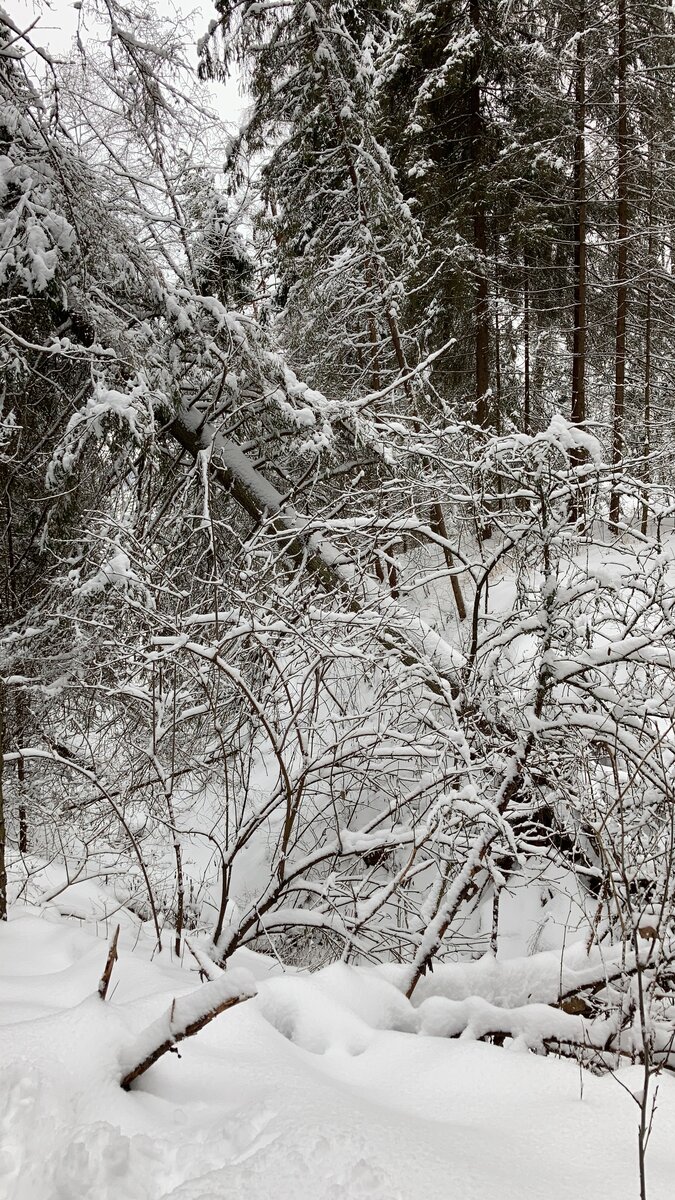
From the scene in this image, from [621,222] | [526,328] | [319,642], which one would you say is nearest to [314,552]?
[319,642]

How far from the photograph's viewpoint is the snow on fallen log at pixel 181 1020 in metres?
1.84

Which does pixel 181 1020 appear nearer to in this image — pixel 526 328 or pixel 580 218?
pixel 580 218

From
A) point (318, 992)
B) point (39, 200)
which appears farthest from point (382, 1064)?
point (39, 200)

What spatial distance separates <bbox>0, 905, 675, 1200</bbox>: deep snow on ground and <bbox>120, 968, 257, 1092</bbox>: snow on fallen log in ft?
0.18

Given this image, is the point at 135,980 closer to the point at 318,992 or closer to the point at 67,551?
the point at 318,992

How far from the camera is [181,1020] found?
6.06 feet

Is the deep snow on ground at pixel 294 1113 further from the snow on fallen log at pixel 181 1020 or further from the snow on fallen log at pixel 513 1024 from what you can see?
the snow on fallen log at pixel 513 1024

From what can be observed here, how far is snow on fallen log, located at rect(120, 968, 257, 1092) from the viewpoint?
1.84 metres

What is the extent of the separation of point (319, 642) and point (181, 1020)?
7.40 ft

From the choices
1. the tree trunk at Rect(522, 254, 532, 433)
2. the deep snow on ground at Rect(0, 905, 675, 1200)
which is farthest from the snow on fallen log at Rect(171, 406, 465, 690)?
the tree trunk at Rect(522, 254, 532, 433)

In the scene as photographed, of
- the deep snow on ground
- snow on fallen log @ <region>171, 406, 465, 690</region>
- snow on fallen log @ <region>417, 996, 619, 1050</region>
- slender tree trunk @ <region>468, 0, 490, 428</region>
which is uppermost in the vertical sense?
slender tree trunk @ <region>468, 0, 490, 428</region>

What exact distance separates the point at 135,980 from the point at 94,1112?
1.10 m

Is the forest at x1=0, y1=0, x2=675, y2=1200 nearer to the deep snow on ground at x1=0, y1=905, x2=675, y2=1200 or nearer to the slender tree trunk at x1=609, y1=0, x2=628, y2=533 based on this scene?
the deep snow on ground at x1=0, y1=905, x2=675, y2=1200

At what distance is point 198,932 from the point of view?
5.02m
